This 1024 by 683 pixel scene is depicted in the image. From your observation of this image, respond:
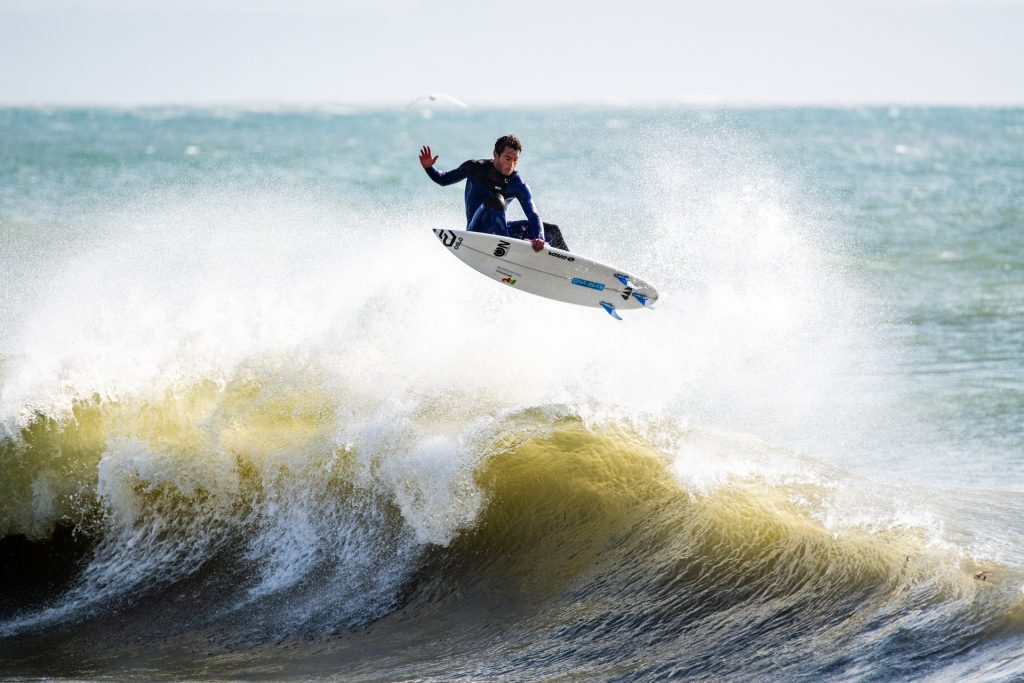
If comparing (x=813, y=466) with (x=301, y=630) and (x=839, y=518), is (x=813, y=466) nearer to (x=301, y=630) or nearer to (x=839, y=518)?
(x=839, y=518)

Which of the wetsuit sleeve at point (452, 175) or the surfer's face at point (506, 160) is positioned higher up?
the surfer's face at point (506, 160)

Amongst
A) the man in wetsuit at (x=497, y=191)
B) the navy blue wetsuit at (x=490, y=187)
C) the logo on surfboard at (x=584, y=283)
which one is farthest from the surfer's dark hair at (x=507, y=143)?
the logo on surfboard at (x=584, y=283)

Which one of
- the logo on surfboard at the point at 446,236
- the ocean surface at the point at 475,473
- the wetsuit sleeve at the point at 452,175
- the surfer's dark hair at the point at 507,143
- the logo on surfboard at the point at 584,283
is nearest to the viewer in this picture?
the ocean surface at the point at 475,473

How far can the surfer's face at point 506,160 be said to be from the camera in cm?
808

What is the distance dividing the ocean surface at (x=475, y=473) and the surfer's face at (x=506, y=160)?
1413mm

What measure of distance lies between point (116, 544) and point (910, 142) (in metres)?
53.3

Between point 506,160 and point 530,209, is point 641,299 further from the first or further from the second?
point 506,160

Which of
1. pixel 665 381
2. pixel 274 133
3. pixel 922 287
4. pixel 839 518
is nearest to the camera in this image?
pixel 839 518

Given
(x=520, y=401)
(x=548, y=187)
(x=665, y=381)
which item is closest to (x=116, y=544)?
(x=520, y=401)

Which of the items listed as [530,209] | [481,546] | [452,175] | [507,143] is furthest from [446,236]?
[481,546]

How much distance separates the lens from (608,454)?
729cm

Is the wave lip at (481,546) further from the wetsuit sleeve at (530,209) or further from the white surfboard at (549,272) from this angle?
the wetsuit sleeve at (530,209)

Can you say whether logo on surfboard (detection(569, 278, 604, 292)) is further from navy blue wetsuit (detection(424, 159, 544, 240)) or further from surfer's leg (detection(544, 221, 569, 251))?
navy blue wetsuit (detection(424, 159, 544, 240))

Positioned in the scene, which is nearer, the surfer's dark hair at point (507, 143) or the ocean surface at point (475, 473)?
the ocean surface at point (475, 473)
